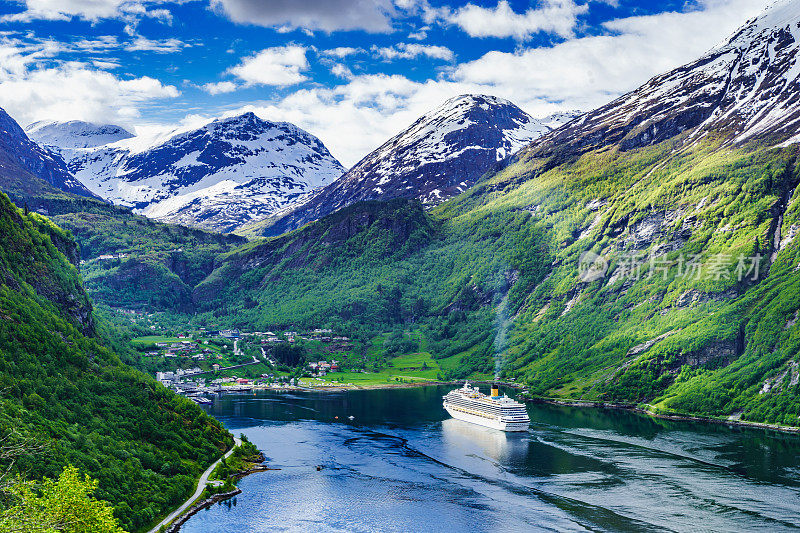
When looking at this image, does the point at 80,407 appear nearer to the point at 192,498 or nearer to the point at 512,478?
the point at 192,498

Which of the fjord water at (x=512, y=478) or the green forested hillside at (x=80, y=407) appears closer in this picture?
the green forested hillside at (x=80, y=407)

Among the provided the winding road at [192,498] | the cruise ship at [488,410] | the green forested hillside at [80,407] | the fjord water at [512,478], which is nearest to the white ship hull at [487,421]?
the cruise ship at [488,410]

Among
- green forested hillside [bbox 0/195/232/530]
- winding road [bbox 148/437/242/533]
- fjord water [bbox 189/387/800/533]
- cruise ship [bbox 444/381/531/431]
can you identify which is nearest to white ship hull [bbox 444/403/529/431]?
cruise ship [bbox 444/381/531/431]

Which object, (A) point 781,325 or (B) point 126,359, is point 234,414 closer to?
(B) point 126,359

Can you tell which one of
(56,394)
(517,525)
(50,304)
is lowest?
(517,525)

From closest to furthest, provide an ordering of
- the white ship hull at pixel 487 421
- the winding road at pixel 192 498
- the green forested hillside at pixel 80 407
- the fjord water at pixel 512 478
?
the green forested hillside at pixel 80 407
the winding road at pixel 192 498
the fjord water at pixel 512 478
the white ship hull at pixel 487 421

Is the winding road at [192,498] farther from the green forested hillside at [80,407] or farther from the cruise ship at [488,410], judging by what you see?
the cruise ship at [488,410]

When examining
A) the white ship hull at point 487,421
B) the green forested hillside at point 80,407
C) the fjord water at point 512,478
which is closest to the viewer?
the green forested hillside at point 80,407

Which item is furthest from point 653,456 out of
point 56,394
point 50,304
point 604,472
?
point 50,304
